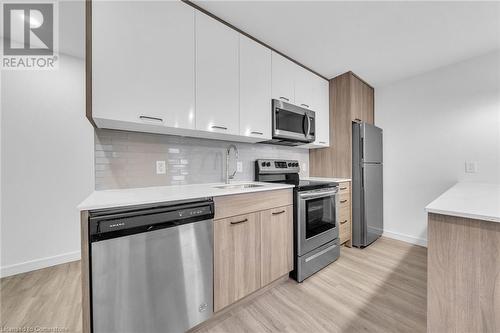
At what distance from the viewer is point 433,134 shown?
2639mm

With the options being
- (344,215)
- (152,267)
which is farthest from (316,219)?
(152,267)

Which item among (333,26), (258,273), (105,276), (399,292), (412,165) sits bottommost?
(399,292)

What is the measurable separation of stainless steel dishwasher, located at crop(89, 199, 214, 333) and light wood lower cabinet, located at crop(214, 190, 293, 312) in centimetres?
9

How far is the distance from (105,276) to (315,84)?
2.86 metres

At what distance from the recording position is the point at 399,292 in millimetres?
1682

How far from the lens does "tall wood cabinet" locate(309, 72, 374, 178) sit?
2.64m

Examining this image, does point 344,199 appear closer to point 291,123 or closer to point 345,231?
point 345,231

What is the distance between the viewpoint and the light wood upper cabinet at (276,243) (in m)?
1.61

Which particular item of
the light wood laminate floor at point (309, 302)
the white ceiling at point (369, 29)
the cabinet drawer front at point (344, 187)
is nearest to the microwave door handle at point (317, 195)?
the cabinet drawer front at point (344, 187)

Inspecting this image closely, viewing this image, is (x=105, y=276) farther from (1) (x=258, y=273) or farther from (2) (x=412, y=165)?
(2) (x=412, y=165)

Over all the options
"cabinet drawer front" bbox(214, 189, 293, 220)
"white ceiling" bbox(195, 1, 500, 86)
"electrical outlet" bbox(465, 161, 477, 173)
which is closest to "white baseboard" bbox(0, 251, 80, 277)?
"cabinet drawer front" bbox(214, 189, 293, 220)

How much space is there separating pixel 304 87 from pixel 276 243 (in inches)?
75.5

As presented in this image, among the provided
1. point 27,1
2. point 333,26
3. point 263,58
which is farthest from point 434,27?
point 27,1

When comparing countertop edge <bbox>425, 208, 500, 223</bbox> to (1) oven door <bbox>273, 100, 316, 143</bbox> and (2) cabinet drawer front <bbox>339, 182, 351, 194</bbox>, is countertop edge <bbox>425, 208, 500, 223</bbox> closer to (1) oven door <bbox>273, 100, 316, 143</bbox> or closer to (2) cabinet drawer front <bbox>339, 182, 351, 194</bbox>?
(1) oven door <bbox>273, 100, 316, 143</bbox>
